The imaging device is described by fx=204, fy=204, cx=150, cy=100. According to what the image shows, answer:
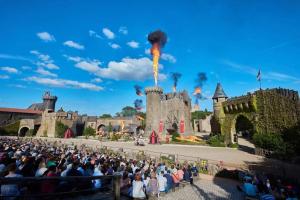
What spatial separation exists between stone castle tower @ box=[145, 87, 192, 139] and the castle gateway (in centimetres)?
1450

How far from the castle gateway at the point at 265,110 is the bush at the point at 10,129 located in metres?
52.8

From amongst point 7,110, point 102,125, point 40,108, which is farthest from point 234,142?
point 40,108

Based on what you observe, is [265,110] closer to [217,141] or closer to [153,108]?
[217,141]

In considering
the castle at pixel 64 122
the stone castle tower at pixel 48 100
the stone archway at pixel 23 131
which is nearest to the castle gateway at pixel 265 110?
the castle at pixel 64 122

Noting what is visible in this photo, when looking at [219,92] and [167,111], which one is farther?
[167,111]

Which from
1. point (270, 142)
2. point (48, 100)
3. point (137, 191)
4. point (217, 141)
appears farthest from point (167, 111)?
point (48, 100)

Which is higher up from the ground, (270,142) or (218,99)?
(218,99)

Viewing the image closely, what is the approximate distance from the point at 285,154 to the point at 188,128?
27.4m

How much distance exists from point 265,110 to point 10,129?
194ft

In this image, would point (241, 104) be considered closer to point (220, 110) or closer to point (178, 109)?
point (220, 110)

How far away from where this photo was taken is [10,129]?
177 ft

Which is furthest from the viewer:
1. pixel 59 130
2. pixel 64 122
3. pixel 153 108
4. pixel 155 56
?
pixel 64 122

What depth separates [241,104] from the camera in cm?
2712

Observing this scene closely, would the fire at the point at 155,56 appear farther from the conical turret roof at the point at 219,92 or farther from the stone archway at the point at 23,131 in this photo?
the stone archway at the point at 23,131
